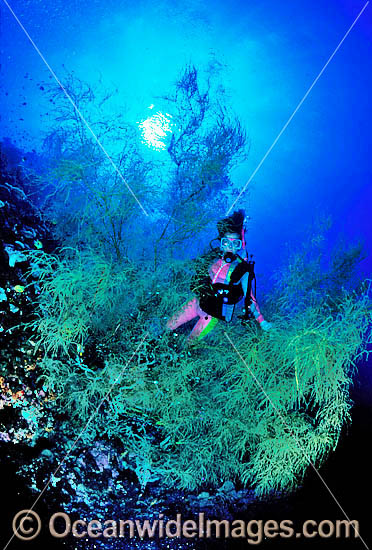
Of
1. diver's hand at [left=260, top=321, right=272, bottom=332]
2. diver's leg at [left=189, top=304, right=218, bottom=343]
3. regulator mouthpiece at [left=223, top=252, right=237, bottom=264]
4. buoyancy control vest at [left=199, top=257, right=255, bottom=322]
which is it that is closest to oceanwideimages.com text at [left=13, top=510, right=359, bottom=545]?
diver's leg at [left=189, top=304, right=218, bottom=343]

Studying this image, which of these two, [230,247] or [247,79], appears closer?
[230,247]

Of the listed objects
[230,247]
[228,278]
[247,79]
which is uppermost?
[247,79]

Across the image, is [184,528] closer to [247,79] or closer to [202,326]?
[202,326]

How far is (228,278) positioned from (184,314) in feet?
2.66

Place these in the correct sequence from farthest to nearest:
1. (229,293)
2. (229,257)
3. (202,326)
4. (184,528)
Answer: (202,326) → (229,293) → (229,257) → (184,528)

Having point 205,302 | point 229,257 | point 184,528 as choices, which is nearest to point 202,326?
point 205,302

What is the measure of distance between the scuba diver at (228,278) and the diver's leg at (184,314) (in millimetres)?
139

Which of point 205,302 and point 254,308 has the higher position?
point 205,302

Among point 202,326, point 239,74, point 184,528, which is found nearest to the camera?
point 184,528

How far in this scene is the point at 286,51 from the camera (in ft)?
61.7

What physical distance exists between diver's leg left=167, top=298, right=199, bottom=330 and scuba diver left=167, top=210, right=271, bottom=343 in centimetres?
14

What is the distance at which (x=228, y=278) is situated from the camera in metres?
3.31

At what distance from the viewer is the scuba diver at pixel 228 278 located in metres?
3.20

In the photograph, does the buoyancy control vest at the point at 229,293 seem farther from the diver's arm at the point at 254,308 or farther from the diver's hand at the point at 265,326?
the diver's hand at the point at 265,326
